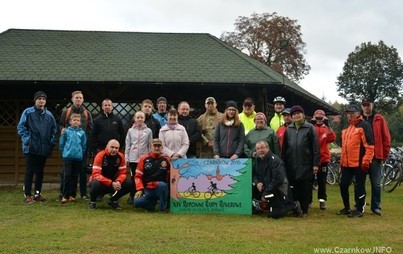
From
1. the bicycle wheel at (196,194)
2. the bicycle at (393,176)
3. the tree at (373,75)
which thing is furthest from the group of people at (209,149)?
the tree at (373,75)

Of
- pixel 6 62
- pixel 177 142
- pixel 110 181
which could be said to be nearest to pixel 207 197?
pixel 177 142

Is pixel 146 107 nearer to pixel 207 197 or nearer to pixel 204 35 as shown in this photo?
pixel 207 197

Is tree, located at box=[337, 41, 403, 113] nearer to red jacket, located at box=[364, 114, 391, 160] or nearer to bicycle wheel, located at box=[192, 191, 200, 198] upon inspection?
red jacket, located at box=[364, 114, 391, 160]

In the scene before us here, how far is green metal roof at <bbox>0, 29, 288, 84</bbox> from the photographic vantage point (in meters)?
10.7

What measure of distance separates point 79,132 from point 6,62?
4.62 m

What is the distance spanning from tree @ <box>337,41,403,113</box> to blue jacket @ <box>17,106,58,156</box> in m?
46.6

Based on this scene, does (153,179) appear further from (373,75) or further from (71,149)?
(373,75)

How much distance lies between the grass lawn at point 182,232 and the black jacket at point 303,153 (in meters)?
0.67

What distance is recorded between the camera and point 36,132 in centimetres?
754

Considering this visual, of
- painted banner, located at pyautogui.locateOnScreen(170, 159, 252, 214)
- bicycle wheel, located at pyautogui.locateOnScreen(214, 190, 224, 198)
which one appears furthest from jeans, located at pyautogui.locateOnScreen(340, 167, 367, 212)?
bicycle wheel, located at pyautogui.locateOnScreen(214, 190, 224, 198)

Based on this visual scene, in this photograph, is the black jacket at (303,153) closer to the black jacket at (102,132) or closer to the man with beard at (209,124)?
the man with beard at (209,124)

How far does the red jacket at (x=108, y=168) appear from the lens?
7062 mm

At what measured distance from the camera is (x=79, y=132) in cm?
770

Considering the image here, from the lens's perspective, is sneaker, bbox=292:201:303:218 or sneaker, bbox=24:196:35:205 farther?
sneaker, bbox=24:196:35:205
